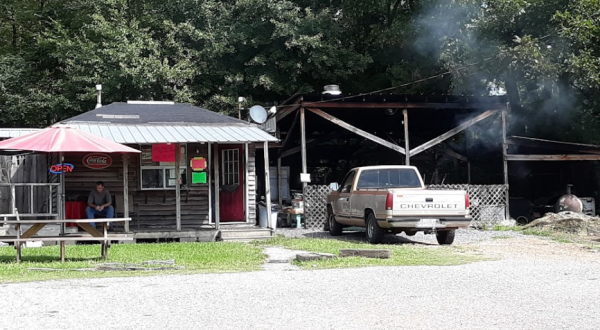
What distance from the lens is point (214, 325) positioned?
6.51 meters

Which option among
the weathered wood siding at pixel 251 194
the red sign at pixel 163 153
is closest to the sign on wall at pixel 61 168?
the red sign at pixel 163 153

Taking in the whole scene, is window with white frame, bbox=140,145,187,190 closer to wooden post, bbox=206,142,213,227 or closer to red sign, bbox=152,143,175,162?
red sign, bbox=152,143,175,162

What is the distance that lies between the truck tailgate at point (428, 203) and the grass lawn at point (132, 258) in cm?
308

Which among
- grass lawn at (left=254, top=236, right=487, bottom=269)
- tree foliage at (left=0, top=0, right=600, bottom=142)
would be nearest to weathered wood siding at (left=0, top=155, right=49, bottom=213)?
grass lawn at (left=254, top=236, right=487, bottom=269)

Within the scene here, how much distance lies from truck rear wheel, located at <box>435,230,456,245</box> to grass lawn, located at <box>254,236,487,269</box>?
1.69ft

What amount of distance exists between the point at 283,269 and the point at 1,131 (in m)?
11.3

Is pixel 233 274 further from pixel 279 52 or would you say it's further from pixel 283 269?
pixel 279 52

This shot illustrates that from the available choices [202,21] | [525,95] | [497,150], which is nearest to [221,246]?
[497,150]

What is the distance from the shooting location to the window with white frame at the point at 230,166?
18.1 metres

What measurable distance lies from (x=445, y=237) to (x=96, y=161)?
850 cm

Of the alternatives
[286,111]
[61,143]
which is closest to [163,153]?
[61,143]

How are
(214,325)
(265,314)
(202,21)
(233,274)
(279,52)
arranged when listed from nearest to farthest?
(214,325) < (265,314) < (233,274) < (279,52) < (202,21)

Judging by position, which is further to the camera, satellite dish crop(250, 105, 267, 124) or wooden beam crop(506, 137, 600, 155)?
wooden beam crop(506, 137, 600, 155)

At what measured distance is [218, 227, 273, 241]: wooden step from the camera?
16672 millimetres
